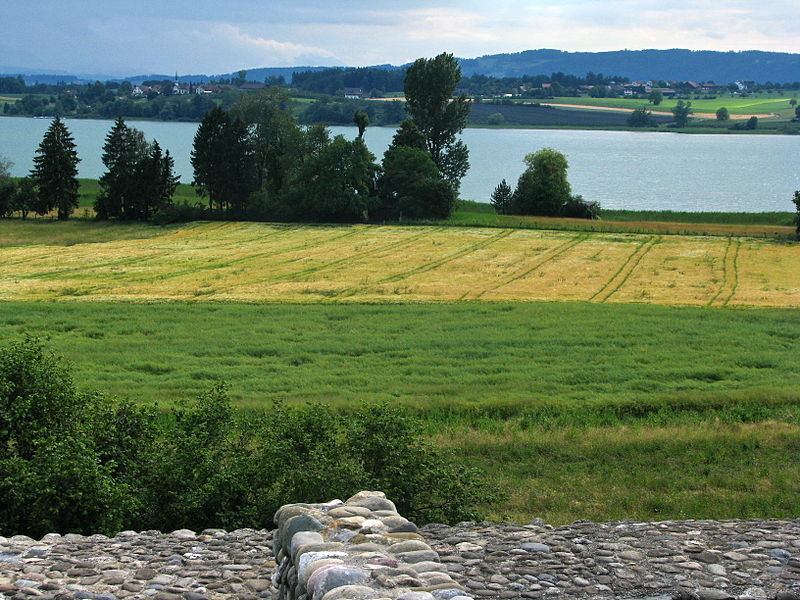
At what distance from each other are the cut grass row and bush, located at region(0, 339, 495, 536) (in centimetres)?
232

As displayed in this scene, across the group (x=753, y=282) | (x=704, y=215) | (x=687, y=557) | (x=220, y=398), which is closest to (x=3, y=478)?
(x=220, y=398)

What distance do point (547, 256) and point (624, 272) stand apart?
7.84 m

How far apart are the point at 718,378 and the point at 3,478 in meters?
20.5

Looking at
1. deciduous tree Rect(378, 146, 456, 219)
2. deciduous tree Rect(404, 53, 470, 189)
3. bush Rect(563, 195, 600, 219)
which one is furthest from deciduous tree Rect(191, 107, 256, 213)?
bush Rect(563, 195, 600, 219)

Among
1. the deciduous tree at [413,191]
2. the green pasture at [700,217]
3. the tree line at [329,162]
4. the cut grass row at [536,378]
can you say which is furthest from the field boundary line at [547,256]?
the tree line at [329,162]

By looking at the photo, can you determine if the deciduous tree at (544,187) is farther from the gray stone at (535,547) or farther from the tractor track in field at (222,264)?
the gray stone at (535,547)

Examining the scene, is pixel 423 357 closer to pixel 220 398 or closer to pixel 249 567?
pixel 220 398

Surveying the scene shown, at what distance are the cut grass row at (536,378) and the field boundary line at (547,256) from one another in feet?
24.3

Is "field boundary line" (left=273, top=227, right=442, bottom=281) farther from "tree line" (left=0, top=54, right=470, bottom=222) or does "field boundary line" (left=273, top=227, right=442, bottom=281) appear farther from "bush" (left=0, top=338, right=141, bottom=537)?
"bush" (left=0, top=338, right=141, bottom=537)

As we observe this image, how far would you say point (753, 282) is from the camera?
163ft

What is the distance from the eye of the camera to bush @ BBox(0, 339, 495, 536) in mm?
13773

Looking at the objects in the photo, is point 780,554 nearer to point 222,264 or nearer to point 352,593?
point 352,593

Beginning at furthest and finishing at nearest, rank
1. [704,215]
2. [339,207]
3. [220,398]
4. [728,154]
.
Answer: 1. [728,154]
2. [704,215]
3. [339,207]
4. [220,398]

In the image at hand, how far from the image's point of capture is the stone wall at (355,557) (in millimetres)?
8156
